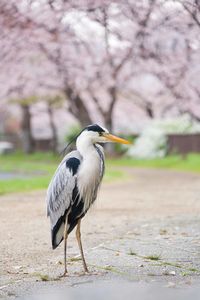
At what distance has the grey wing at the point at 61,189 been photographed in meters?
6.26

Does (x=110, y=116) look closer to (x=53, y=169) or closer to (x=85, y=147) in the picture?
(x=53, y=169)

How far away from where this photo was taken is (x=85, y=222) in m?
10.5

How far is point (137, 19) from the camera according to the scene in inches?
514

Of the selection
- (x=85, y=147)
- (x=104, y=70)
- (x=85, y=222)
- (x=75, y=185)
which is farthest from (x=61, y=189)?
(x=104, y=70)

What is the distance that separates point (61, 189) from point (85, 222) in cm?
428

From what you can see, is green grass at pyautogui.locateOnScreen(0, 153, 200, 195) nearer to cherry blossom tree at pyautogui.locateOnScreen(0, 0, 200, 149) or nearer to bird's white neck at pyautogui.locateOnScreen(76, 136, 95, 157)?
cherry blossom tree at pyautogui.locateOnScreen(0, 0, 200, 149)

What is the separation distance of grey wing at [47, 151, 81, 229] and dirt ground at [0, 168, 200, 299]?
647 mm

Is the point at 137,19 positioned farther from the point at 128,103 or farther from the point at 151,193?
the point at 128,103

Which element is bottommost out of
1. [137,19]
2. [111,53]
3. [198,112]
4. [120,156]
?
[120,156]

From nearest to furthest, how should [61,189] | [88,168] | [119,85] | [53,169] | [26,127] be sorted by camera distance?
1. [88,168]
2. [61,189]
3. [53,169]
4. [119,85]
5. [26,127]

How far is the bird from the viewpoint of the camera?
6215 mm

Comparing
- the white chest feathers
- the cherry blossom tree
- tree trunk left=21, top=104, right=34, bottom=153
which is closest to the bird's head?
the white chest feathers

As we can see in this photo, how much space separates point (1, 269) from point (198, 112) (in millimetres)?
23788

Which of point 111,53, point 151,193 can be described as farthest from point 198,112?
point 151,193
